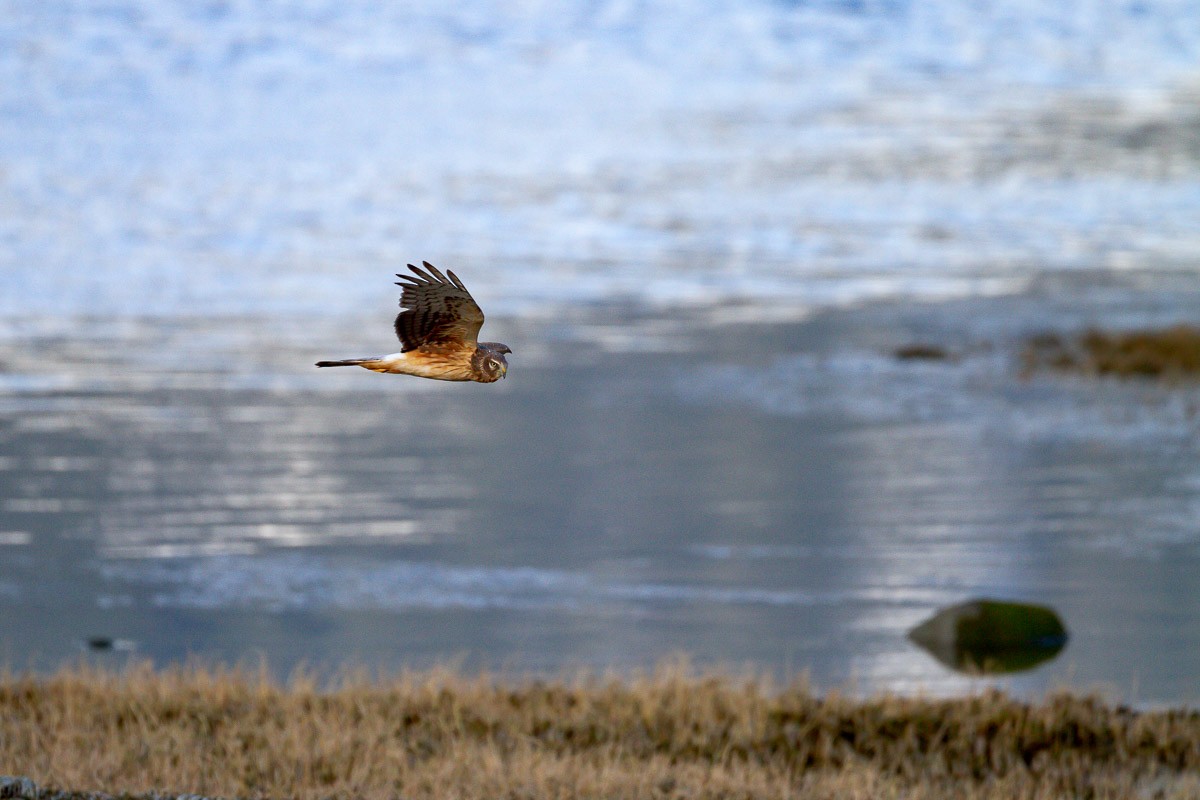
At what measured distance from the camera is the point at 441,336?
5.97m

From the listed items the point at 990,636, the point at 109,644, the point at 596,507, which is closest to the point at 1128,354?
the point at 596,507

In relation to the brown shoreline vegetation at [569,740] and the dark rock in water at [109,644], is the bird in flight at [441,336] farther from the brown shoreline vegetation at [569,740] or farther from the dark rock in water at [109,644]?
the dark rock in water at [109,644]

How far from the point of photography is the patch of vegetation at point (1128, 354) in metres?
36.3

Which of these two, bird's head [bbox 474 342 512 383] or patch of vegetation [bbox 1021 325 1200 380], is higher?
patch of vegetation [bbox 1021 325 1200 380]

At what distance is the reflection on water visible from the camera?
1903cm

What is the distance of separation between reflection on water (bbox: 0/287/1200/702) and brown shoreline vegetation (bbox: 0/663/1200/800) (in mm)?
1744

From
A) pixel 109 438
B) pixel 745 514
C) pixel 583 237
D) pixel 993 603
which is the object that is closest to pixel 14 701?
pixel 993 603

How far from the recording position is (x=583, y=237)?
70.0 m

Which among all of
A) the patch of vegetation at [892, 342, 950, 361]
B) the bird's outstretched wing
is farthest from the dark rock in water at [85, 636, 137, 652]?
the patch of vegetation at [892, 342, 950, 361]

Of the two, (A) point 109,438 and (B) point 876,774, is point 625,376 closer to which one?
(A) point 109,438

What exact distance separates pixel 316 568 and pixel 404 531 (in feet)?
7.92

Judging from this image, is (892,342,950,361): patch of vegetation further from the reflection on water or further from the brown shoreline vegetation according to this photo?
the brown shoreline vegetation

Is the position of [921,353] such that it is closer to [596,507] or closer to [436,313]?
[596,507]

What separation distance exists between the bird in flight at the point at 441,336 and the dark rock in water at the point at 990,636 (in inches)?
485
